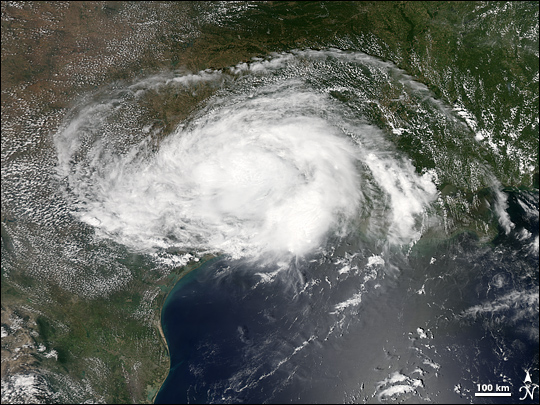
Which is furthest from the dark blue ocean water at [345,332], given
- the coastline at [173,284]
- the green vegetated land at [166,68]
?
the green vegetated land at [166,68]

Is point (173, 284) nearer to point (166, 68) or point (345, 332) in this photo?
point (345, 332)

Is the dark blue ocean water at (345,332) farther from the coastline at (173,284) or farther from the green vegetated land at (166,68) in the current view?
the green vegetated land at (166,68)

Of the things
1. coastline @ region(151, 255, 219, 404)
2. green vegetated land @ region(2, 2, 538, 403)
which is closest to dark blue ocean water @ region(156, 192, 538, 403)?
coastline @ region(151, 255, 219, 404)

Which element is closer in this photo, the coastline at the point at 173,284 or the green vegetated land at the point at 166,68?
the green vegetated land at the point at 166,68

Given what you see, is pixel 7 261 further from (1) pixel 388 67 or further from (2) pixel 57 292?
(1) pixel 388 67

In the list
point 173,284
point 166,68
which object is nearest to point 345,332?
point 173,284
